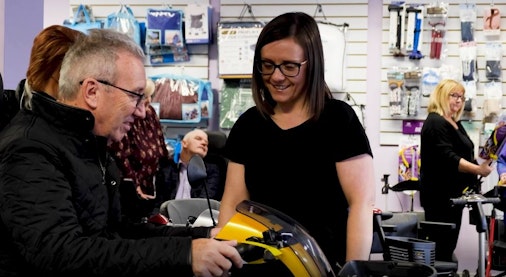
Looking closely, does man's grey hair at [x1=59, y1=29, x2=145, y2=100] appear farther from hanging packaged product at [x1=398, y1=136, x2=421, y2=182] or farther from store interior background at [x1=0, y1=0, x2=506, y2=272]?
hanging packaged product at [x1=398, y1=136, x2=421, y2=182]

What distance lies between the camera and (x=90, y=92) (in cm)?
172

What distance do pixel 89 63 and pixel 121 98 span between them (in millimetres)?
112

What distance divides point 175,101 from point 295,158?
480cm

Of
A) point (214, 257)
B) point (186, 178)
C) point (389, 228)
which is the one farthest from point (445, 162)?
point (214, 257)

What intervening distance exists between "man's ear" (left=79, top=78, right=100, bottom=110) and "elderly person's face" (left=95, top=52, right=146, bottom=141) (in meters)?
0.01

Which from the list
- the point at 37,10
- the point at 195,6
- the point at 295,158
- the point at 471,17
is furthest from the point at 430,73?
the point at 295,158

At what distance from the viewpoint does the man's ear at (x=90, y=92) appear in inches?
67.4

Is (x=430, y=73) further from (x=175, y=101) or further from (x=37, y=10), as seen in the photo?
(x=37, y=10)

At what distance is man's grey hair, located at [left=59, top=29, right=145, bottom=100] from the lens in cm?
171

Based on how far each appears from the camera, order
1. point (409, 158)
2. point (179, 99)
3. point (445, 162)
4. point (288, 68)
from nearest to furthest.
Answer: point (288, 68) < point (445, 162) < point (179, 99) < point (409, 158)

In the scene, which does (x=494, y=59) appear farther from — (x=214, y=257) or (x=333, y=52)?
(x=214, y=257)

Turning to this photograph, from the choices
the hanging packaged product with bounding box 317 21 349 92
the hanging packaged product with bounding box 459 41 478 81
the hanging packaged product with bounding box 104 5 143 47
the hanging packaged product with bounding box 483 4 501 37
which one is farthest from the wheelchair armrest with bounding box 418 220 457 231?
the hanging packaged product with bounding box 104 5 143 47

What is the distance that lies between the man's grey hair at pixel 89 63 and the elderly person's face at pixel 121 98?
0.02 m

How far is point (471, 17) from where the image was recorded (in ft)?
23.0
